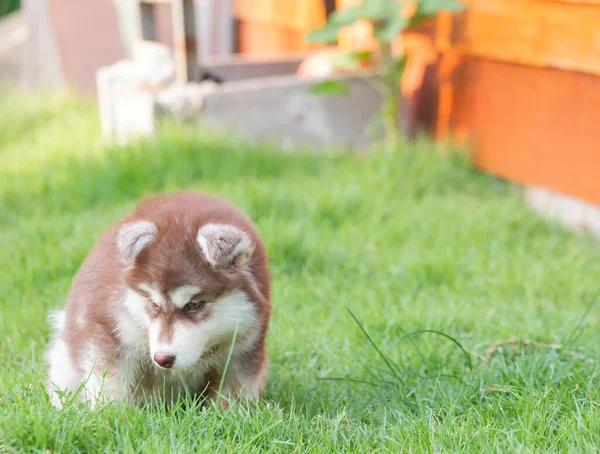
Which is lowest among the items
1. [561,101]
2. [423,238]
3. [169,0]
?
[423,238]

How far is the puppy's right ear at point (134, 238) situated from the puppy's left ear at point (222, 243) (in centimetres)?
18

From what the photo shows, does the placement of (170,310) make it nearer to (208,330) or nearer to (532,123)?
(208,330)

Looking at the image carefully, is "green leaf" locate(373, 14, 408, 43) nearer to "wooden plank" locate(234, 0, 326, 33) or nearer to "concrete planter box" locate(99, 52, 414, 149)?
"concrete planter box" locate(99, 52, 414, 149)

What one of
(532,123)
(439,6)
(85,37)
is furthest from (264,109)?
(85,37)

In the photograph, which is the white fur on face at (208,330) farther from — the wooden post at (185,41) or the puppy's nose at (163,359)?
the wooden post at (185,41)

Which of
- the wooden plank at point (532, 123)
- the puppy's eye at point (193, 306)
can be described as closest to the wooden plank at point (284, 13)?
the wooden plank at point (532, 123)

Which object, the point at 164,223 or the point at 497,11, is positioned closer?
the point at 164,223

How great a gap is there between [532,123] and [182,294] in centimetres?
416

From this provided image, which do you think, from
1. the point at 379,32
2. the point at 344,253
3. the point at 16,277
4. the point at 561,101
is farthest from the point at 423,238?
the point at 16,277

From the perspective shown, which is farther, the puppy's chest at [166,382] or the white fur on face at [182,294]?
the puppy's chest at [166,382]

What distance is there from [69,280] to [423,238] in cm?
225

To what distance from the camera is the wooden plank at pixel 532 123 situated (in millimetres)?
5590

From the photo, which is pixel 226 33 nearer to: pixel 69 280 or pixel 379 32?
pixel 379 32

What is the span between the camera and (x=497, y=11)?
6.22 m
